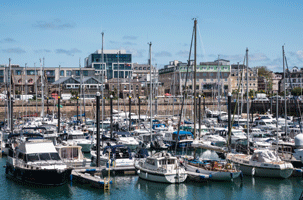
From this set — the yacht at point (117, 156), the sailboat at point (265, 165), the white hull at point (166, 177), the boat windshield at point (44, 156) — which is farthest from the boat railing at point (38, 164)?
the sailboat at point (265, 165)

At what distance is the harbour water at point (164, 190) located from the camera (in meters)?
35.5

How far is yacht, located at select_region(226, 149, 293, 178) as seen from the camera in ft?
128

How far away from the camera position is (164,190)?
3647 cm

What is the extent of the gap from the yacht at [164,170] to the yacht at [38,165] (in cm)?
673

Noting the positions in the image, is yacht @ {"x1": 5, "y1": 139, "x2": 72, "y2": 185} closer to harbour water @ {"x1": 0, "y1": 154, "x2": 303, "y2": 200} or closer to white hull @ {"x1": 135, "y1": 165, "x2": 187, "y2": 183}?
harbour water @ {"x1": 0, "y1": 154, "x2": 303, "y2": 200}

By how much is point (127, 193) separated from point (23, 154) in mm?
9727

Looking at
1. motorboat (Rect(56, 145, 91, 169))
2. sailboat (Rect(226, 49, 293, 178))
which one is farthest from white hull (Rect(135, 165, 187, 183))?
motorboat (Rect(56, 145, 91, 169))

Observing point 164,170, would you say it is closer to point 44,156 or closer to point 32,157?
point 44,156

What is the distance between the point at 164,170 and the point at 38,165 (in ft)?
33.9

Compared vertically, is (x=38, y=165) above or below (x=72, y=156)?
below

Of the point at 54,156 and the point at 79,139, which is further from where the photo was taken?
the point at 79,139

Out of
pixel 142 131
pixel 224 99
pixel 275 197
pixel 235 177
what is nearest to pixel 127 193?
pixel 235 177

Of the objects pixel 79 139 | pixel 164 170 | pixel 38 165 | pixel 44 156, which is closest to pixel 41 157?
pixel 44 156

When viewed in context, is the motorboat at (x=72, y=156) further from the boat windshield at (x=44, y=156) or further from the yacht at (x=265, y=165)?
the yacht at (x=265, y=165)
